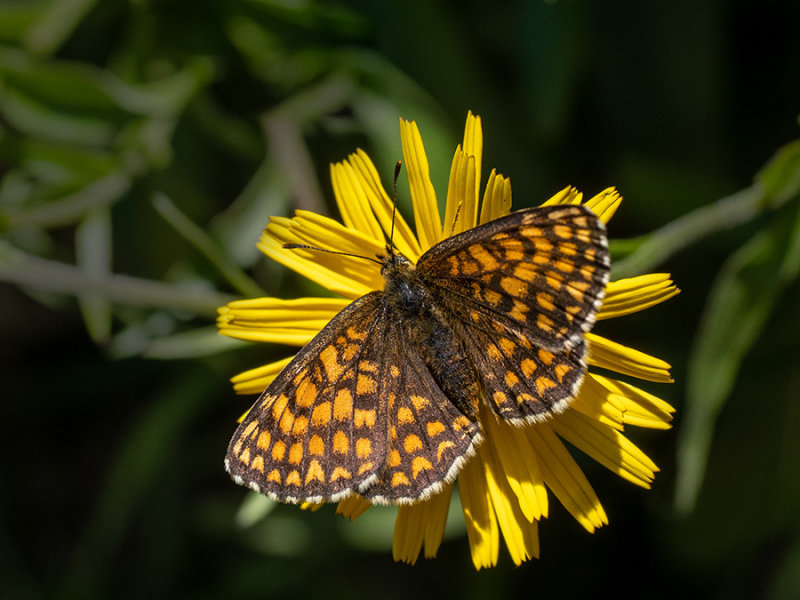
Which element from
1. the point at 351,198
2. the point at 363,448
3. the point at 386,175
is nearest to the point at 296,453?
the point at 363,448

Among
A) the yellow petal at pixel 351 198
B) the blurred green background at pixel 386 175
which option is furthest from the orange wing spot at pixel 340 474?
the blurred green background at pixel 386 175

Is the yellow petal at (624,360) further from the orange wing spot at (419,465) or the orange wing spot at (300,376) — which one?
the orange wing spot at (300,376)

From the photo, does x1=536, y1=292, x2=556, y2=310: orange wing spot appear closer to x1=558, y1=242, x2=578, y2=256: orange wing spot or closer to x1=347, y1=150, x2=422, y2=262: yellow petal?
x1=558, y1=242, x2=578, y2=256: orange wing spot

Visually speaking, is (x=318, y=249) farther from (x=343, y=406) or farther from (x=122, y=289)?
(x=122, y=289)

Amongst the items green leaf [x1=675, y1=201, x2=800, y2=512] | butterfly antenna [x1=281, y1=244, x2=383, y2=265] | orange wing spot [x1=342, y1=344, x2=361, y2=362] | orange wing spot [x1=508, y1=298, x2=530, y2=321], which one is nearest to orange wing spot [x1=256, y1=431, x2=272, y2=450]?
orange wing spot [x1=342, y1=344, x2=361, y2=362]

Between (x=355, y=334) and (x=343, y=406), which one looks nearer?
(x=343, y=406)
